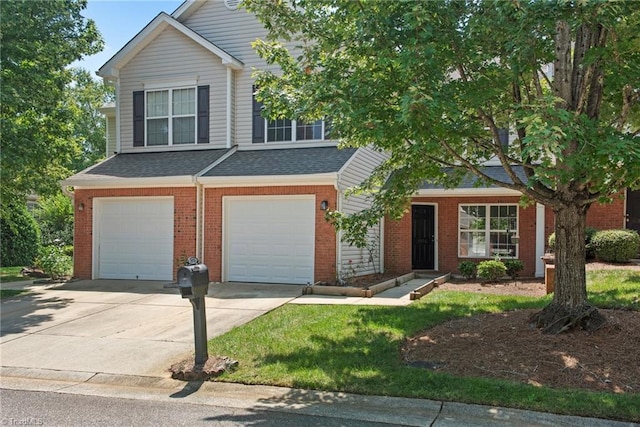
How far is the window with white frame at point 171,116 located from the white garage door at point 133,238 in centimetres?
251

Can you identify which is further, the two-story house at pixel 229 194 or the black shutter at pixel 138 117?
the black shutter at pixel 138 117

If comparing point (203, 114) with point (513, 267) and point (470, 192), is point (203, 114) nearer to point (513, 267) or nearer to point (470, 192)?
point (470, 192)

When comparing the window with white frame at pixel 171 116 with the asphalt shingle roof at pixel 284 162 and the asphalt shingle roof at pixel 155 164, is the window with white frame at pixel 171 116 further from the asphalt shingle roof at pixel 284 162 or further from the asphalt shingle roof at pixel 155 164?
the asphalt shingle roof at pixel 284 162

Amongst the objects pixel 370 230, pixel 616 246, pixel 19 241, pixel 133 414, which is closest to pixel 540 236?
pixel 616 246

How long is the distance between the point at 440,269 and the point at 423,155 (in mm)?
9508

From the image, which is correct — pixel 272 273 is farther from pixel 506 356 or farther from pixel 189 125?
pixel 506 356

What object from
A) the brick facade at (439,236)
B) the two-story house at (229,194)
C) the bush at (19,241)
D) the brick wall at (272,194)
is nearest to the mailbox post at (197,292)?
the brick wall at (272,194)

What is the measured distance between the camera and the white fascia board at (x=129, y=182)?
13.4m

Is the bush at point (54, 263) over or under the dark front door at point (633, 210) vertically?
under

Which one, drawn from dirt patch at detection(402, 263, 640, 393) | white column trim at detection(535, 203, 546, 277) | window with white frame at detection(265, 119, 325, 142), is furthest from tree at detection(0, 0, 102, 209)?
white column trim at detection(535, 203, 546, 277)

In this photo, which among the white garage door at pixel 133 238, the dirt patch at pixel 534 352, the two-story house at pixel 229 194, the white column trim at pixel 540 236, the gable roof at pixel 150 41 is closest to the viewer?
the dirt patch at pixel 534 352

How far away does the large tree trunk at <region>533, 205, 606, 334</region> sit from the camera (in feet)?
22.2

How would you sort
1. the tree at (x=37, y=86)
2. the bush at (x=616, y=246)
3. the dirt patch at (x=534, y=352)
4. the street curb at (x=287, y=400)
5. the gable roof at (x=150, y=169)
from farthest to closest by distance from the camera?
the gable roof at (x=150, y=169), the tree at (x=37, y=86), the bush at (x=616, y=246), the dirt patch at (x=534, y=352), the street curb at (x=287, y=400)

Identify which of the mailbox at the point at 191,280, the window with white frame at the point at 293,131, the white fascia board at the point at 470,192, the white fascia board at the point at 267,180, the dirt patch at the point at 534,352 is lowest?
the dirt patch at the point at 534,352
